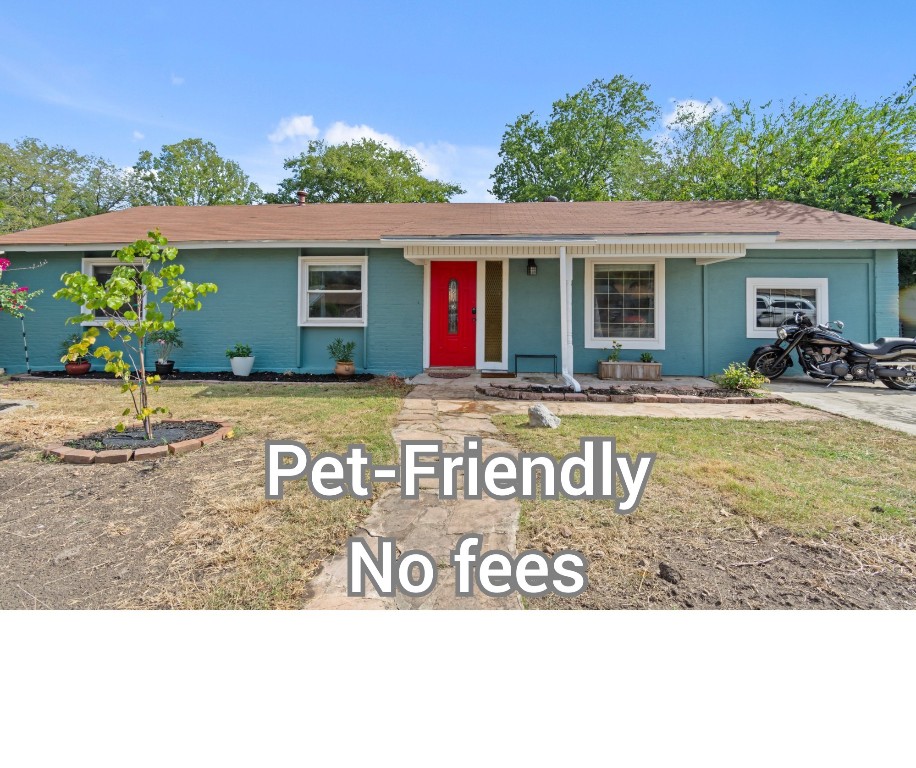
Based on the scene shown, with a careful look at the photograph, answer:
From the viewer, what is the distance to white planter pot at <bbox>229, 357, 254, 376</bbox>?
28.4 ft

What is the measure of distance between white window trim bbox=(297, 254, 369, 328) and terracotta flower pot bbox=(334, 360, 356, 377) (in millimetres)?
813

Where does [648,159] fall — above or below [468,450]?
above

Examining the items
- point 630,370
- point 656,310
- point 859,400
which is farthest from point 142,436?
point 859,400

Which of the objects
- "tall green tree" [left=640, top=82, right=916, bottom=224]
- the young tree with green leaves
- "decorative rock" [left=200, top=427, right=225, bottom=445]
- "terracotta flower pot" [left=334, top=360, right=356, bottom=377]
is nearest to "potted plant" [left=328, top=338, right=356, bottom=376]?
"terracotta flower pot" [left=334, top=360, right=356, bottom=377]

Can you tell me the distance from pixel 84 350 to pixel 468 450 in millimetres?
3224

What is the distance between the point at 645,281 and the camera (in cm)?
877

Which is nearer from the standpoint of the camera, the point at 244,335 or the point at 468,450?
the point at 468,450

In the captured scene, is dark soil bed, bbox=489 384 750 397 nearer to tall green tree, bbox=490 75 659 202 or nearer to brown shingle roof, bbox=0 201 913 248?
brown shingle roof, bbox=0 201 913 248

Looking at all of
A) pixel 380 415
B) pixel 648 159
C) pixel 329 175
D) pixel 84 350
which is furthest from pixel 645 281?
pixel 329 175

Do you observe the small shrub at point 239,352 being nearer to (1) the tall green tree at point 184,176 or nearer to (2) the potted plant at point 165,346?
(2) the potted plant at point 165,346

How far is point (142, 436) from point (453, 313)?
580 centimetres

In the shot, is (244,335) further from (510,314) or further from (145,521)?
(145,521)

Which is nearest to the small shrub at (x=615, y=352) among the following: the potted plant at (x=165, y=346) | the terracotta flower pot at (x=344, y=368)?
the terracotta flower pot at (x=344, y=368)
